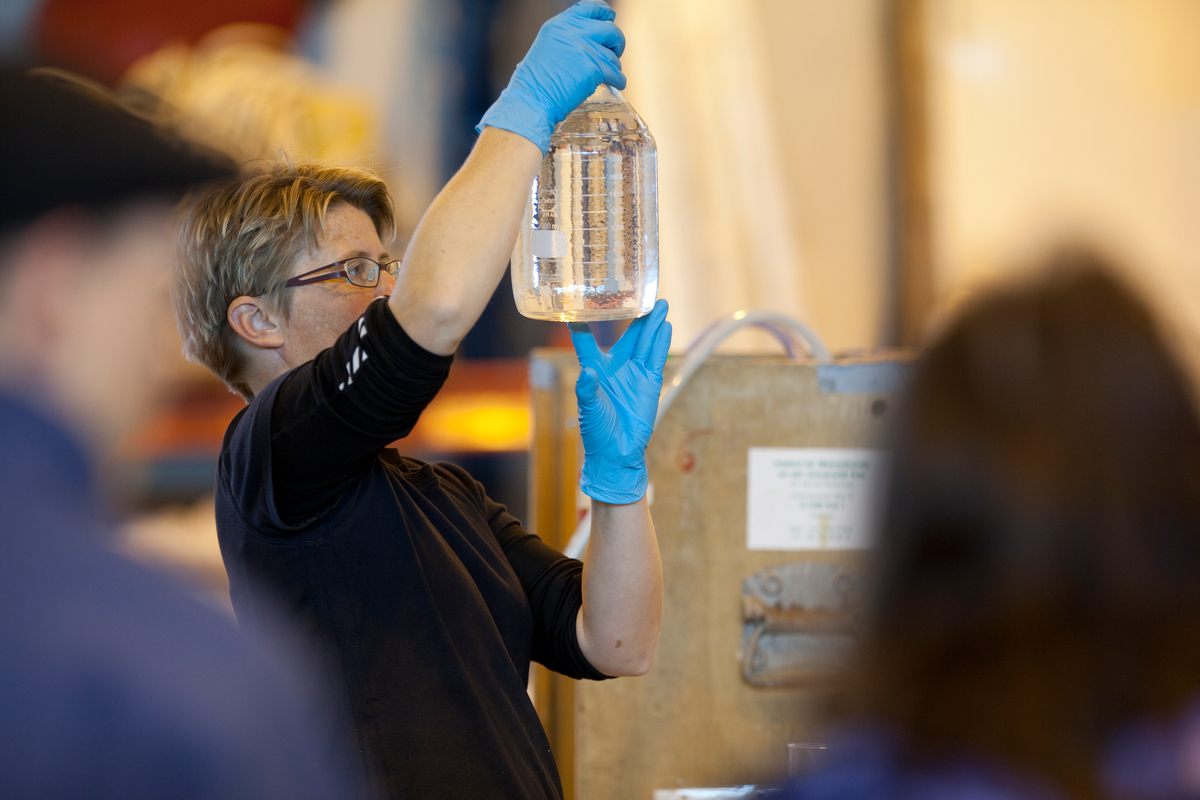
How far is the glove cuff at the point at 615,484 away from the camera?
1243mm

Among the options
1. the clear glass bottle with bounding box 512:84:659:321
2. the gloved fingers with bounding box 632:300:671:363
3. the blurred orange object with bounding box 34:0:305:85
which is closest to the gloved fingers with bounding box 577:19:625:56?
the clear glass bottle with bounding box 512:84:659:321

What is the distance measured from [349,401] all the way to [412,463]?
39 centimetres

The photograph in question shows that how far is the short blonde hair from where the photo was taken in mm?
1156

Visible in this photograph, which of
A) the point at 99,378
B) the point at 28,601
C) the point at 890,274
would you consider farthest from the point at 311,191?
the point at 890,274

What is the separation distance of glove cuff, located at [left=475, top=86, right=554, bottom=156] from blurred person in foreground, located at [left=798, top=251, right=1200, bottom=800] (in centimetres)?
59

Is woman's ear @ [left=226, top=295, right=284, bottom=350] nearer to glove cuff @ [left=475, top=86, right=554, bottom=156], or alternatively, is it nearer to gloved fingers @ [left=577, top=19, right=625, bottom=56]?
glove cuff @ [left=475, top=86, right=554, bottom=156]

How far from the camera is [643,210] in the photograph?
146 centimetres

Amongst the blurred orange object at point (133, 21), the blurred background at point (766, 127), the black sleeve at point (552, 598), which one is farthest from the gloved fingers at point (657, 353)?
the blurred orange object at point (133, 21)

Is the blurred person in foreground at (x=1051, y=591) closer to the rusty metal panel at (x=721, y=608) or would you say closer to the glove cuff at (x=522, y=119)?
the glove cuff at (x=522, y=119)

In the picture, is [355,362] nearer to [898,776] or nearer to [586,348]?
[586,348]

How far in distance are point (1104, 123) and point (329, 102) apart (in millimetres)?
2779

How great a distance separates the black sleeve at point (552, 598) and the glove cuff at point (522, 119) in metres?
0.60

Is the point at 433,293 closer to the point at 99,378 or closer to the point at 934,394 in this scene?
the point at 99,378

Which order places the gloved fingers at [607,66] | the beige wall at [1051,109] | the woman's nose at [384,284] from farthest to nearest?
the beige wall at [1051,109] < the woman's nose at [384,284] < the gloved fingers at [607,66]
